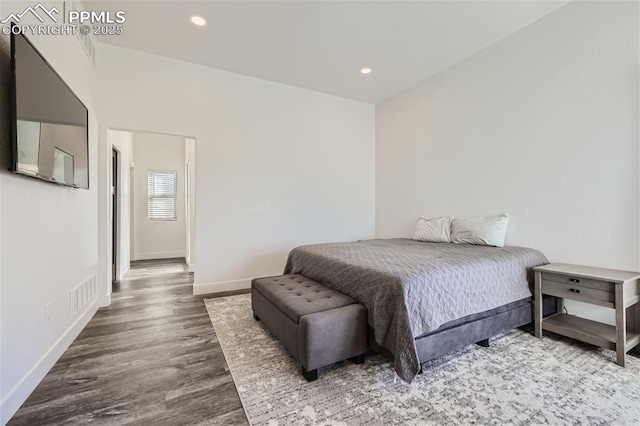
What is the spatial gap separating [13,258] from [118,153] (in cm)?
344

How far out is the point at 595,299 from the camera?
2100mm

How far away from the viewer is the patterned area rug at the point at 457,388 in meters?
1.49

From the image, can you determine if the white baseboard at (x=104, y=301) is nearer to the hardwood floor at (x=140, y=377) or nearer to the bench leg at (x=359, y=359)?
the hardwood floor at (x=140, y=377)

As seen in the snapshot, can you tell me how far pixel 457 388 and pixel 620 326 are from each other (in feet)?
4.46

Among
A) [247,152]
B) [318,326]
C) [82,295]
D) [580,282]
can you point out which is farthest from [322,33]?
[82,295]

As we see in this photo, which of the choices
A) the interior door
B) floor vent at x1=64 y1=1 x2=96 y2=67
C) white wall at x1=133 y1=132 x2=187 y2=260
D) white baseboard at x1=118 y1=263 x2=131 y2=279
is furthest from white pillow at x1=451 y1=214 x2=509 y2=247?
white wall at x1=133 y1=132 x2=187 y2=260

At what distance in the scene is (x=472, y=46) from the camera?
3.24 m

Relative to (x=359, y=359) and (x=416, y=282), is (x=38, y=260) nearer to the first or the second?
(x=359, y=359)

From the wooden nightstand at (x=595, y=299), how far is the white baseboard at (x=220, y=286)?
133 inches

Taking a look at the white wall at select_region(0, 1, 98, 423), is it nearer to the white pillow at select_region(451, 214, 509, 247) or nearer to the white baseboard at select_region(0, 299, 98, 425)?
the white baseboard at select_region(0, 299, 98, 425)

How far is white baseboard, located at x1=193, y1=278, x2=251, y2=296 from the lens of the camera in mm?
3613

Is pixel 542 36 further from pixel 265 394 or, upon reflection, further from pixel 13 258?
pixel 13 258

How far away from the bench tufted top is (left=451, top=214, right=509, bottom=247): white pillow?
1864 millimetres

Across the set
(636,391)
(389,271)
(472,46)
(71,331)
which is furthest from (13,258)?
(472,46)
